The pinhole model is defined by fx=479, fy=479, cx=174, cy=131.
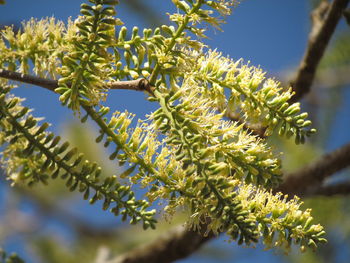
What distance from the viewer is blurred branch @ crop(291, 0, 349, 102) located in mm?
1589

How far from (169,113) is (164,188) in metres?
0.15

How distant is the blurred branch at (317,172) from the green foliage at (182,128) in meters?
0.87

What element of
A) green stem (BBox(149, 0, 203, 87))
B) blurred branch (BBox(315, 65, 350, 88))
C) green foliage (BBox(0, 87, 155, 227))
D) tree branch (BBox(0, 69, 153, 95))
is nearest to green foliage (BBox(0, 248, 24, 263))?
green foliage (BBox(0, 87, 155, 227))

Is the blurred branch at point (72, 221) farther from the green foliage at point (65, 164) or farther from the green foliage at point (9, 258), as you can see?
the green foliage at point (65, 164)

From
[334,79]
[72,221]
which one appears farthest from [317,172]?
[72,221]

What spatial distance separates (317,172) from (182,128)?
118 cm

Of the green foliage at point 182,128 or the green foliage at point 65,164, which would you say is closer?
the green foliage at point 182,128

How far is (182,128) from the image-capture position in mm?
871

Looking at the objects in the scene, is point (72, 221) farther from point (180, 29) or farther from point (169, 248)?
point (180, 29)

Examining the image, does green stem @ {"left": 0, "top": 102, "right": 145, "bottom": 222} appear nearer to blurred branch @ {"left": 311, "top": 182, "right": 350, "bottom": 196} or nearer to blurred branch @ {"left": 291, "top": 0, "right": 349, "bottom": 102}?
blurred branch @ {"left": 291, "top": 0, "right": 349, "bottom": 102}

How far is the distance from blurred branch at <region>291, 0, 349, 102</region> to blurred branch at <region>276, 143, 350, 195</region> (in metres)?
0.31

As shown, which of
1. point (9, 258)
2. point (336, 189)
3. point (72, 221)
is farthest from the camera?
point (72, 221)

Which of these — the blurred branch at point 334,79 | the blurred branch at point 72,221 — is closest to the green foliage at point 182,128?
the blurred branch at point 334,79

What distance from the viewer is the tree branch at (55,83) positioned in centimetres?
97
